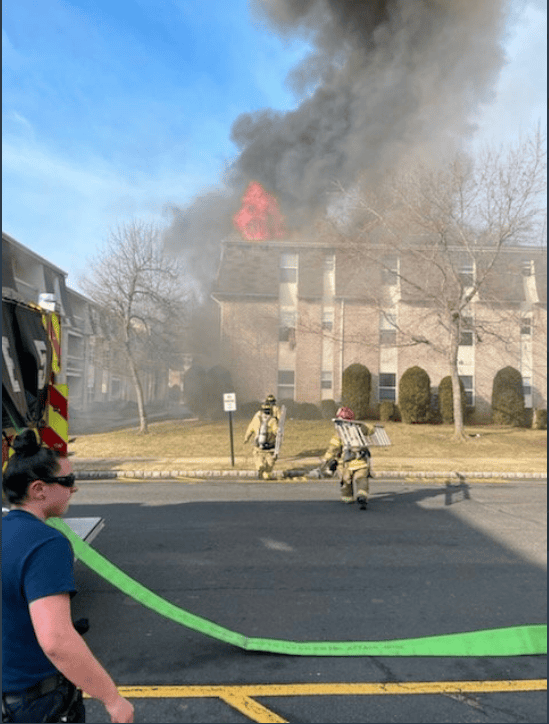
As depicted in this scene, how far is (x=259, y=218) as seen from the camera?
109ft

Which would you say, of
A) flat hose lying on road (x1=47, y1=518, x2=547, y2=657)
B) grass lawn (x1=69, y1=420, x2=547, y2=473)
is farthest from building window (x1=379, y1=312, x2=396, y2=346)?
flat hose lying on road (x1=47, y1=518, x2=547, y2=657)

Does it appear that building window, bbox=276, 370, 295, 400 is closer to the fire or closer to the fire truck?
the fire

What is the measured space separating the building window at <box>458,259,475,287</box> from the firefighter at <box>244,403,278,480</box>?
10.7 meters

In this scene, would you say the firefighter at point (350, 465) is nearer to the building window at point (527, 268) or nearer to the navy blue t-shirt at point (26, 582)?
the navy blue t-shirt at point (26, 582)

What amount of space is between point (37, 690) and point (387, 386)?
2310cm

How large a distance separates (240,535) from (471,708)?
3767 millimetres

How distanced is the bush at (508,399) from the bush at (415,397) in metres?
2.92

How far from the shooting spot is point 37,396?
332 centimetres

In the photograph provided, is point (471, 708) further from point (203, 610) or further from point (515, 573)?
A: point (515, 573)

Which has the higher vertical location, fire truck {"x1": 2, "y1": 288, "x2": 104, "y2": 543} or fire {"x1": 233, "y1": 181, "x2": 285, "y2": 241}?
fire {"x1": 233, "y1": 181, "x2": 285, "y2": 241}

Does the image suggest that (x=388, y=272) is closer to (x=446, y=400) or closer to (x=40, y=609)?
(x=446, y=400)

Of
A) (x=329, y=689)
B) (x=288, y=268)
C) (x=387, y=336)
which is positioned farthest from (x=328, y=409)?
(x=329, y=689)

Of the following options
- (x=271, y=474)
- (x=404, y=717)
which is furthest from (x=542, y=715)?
(x=271, y=474)

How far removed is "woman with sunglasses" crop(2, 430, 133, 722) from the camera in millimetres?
1429
